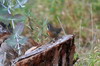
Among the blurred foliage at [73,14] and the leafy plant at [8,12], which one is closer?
the leafy plant at [8,12]

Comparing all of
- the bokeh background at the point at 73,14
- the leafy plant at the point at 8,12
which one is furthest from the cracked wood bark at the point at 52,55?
the bokeh background at the point at 73,14

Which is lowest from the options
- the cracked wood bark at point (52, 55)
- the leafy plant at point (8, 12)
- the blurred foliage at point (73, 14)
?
the blurred foliage at point (73, 14)

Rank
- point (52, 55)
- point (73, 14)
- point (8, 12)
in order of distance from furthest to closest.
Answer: point (73, 14) < point (8, 12) < point (52, 55)

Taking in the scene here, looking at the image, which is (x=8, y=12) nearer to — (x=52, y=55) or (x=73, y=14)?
(x=52, y=55)

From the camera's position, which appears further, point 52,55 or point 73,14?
point 73,14

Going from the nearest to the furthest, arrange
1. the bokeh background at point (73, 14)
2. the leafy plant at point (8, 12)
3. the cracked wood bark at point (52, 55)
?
the cracked wood bark at point (52, 55) → the leafy plant at point (8, 12) → the bokeh background at point (73, 14)

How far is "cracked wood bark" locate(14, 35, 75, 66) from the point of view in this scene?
6.95 ft

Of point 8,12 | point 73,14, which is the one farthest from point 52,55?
point 73,14

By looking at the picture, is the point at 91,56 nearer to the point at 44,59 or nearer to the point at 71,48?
the point at 71,48

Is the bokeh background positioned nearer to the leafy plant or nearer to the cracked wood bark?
the leafy plant

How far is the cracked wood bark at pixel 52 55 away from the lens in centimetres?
212

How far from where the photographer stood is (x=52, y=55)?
7.23 feet

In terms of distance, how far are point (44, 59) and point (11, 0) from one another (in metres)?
0.69

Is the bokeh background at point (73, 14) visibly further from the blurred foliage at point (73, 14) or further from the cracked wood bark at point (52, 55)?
the cracked wood bark at point (52, 55)
